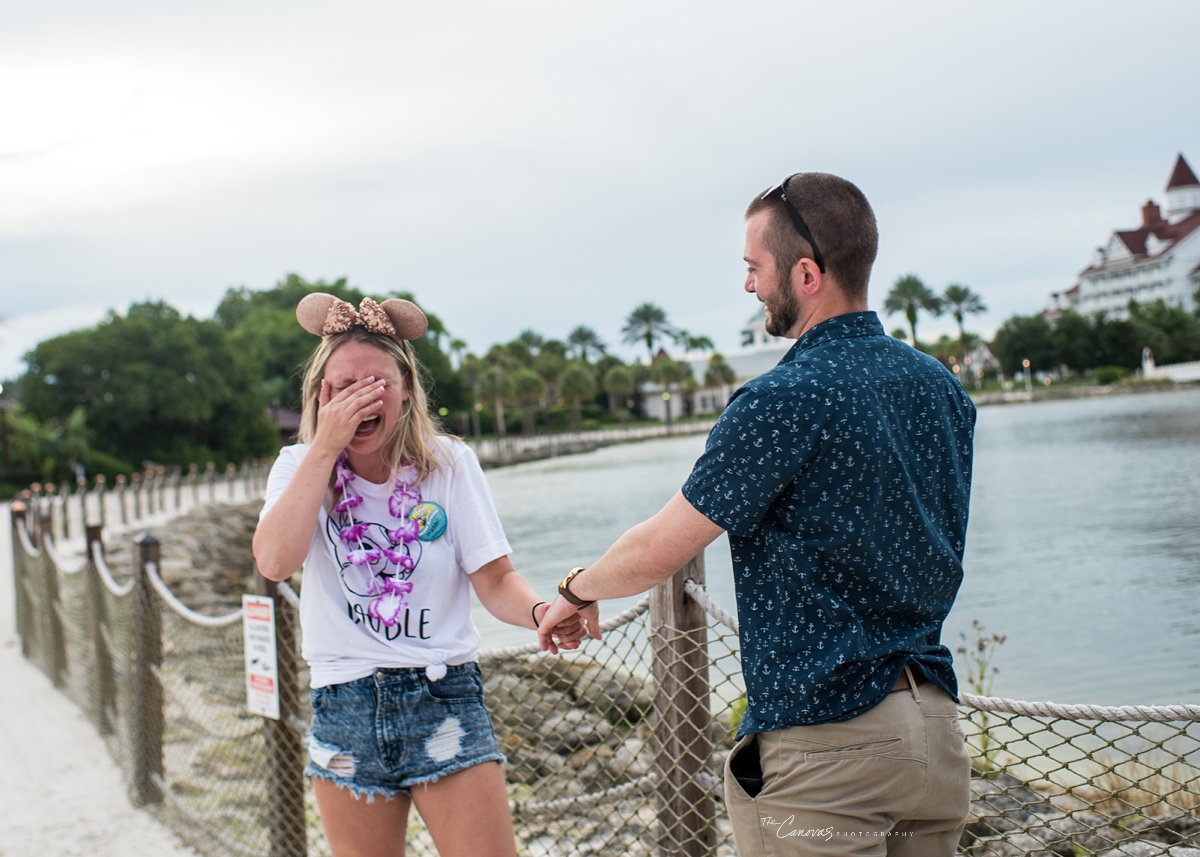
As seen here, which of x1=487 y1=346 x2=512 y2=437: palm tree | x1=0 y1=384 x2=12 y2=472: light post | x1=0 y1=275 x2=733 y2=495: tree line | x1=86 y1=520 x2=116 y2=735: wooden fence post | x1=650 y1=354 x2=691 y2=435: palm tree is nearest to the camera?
x1=86 y1=520 x2=116 y2=735: wooden fence post

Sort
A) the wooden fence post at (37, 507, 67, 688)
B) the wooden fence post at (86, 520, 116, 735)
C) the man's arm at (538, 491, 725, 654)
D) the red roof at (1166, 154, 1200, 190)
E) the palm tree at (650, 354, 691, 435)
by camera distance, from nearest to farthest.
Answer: the man's arm at (538, 491, 725, 654)
the wooden fence post at (86, 520, 116, 735)
the wooden fence post at (37, 507, 67, 688)
the palm tree at (650, 354, 691, 435)
the red roof at (1166, 154, 1200, 190)

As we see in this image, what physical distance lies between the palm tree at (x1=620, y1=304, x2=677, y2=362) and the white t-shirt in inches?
4503

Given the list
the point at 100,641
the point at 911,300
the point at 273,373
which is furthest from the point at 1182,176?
the point at 100,641

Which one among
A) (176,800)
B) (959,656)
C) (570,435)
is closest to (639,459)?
(570,435)

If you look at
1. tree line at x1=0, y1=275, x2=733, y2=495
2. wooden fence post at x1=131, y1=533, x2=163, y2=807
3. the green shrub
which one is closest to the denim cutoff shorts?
wooden fence post at x1=131, y1=533, x2=163, y2=807

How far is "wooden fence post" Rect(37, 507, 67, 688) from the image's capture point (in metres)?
9.03

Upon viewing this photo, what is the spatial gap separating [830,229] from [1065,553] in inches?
693

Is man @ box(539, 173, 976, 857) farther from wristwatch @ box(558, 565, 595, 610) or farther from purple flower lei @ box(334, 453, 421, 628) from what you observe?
purple flower lei @ box(334, 453, 421, 628)

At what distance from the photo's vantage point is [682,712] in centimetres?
292

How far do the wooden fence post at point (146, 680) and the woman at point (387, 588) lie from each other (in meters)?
3.22

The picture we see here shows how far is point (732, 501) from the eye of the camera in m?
1.77

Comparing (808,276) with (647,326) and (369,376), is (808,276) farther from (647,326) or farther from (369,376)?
(647,326)

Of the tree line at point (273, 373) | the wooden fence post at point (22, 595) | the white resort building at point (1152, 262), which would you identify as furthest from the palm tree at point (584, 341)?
the wooden fence post at point (22, 595)

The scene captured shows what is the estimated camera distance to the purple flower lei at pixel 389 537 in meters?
2.50
